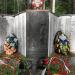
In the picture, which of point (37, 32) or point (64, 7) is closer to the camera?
point (37, 32)

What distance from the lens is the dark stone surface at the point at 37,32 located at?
10.8m

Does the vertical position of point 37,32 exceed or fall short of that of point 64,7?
it falls short

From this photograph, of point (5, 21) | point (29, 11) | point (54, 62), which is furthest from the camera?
point (5, 21)

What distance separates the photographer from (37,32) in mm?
10852

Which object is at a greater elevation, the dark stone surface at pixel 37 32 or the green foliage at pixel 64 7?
the green foliage at pixel 64 7

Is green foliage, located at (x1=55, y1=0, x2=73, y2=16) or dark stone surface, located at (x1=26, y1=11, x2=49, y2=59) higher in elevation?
green foliage, located at (x1=55, y1=0, x2=73, y2=16)

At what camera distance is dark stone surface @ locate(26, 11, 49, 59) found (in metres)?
10.8

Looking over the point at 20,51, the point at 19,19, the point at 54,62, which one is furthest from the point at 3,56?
the point at 54,62

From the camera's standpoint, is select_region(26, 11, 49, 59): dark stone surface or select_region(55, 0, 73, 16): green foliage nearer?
select_region(26, 11, 49, 59): dark stone surface

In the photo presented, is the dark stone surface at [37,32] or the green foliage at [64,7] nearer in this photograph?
the dark stone surface at [37,32]

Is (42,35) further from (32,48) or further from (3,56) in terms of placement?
(3,56)

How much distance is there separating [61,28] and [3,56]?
2258 mm

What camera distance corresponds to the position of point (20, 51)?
453 inches

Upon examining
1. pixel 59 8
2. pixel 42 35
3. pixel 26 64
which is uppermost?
pixel 59 8
